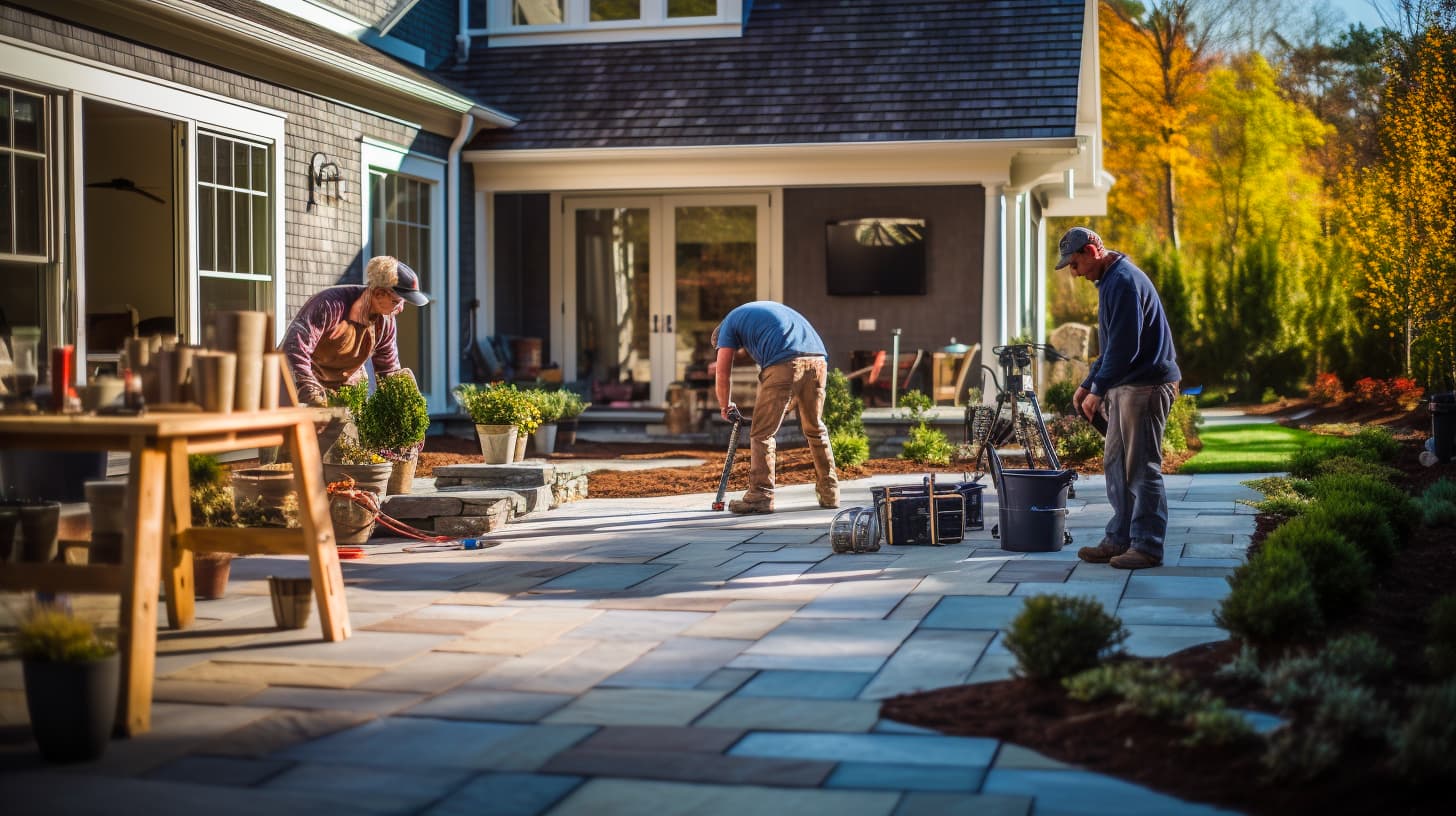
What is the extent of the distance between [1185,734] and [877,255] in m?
12.5

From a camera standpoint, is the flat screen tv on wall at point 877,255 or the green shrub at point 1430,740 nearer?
the green shrub at point 1430,740

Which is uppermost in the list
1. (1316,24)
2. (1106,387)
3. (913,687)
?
(1316,24)

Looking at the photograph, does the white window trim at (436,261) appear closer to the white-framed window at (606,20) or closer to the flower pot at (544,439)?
the flower pot at (544,439)

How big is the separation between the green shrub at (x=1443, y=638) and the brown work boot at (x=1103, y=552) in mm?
2426

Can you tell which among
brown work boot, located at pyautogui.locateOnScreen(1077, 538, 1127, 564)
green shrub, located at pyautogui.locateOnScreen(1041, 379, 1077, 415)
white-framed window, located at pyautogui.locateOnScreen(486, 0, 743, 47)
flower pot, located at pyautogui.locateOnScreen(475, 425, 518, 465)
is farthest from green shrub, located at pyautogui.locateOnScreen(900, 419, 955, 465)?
white-framed window, located at pyautogui.locateOnScreen(486, 0, 743, 47)

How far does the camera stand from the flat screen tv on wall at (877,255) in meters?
16.0

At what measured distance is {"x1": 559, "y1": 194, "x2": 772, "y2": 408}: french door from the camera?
1583cm

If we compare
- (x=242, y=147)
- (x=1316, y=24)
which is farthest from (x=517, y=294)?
(x=1316, y=24)

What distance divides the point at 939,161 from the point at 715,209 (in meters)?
2.87

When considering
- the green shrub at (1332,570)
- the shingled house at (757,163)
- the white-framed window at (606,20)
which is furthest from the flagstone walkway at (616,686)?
the white-framed window at (606,20)

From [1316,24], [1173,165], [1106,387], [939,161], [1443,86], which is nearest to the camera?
[1106,387]

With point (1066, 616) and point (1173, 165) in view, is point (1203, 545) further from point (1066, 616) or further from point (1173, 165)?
point (1173, 165)

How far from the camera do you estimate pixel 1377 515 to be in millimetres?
6207

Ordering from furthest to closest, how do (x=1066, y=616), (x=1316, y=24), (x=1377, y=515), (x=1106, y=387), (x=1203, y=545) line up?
(x=1316, y=24) < (x=1203, y=545) < (x=1106, y=387) < (x=1377, y=515) < (x=1066, y=616)
